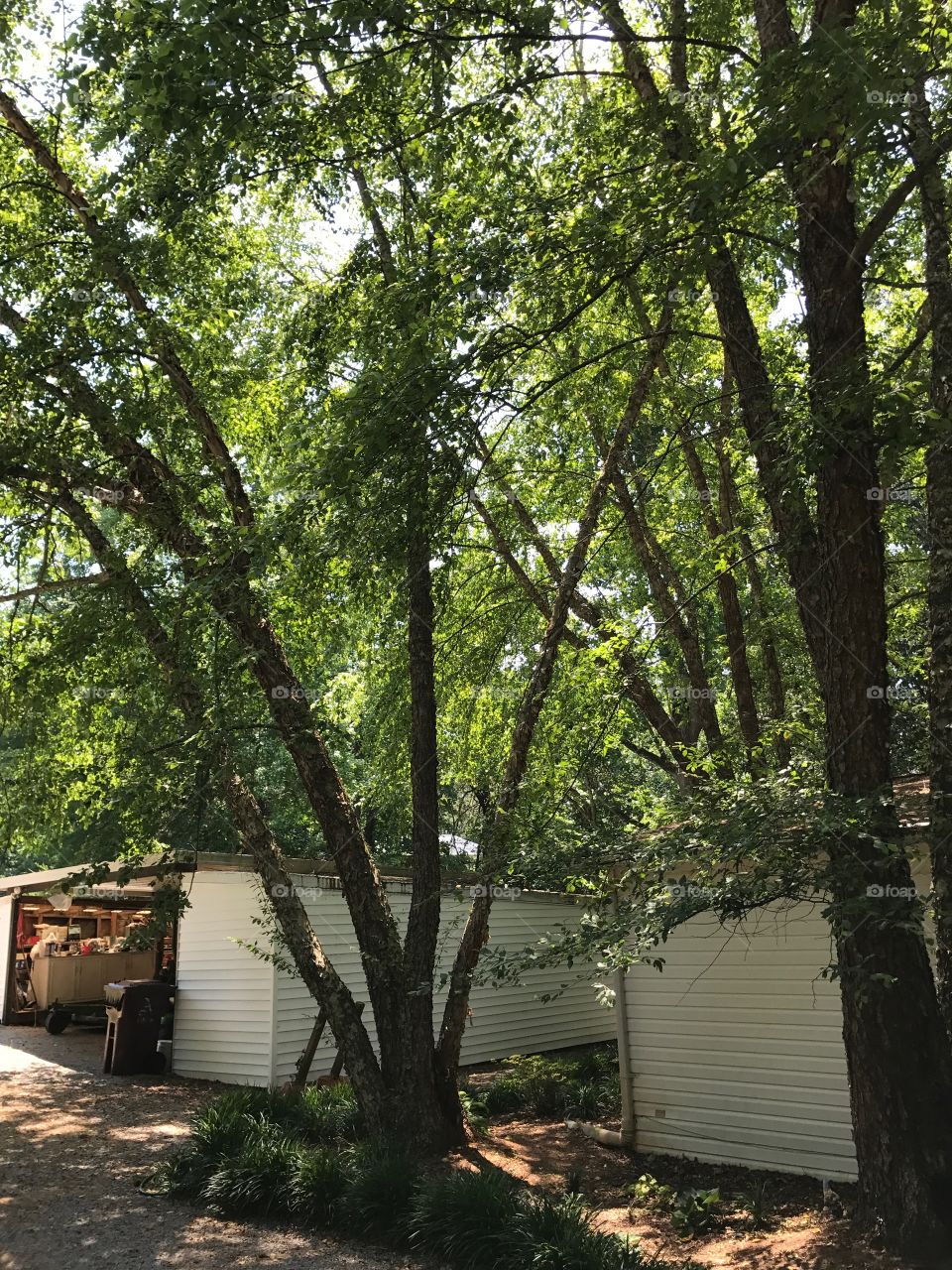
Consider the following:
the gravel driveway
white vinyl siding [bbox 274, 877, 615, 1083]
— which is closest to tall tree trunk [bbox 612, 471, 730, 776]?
white vinyl siding [bbox 274, 877, 615, 1083]

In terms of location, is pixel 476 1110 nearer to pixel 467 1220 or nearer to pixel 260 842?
pixel 260 842

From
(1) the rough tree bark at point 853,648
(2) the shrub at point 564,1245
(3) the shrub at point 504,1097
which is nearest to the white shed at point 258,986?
(3) the shrub at point 504,1097

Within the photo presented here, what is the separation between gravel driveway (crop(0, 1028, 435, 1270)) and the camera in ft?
20.3

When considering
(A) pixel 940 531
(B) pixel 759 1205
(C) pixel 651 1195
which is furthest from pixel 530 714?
(A) pixel 940 531

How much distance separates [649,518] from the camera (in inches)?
556

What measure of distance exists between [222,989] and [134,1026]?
1339 millimetres

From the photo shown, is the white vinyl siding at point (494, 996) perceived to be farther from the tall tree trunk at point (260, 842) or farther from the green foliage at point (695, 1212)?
the green foliage at point (695, 1212)

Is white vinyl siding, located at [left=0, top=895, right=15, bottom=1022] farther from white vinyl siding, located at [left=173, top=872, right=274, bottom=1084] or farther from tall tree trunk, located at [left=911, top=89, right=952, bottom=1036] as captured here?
tall tree trunk, located at [left=911, top=89, right=952, bottom=1036]

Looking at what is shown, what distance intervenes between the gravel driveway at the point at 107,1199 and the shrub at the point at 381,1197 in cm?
19

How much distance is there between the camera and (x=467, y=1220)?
243 inches

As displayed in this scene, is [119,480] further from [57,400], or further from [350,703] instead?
[350,703]

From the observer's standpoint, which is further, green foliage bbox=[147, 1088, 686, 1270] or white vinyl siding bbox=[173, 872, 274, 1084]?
white vinyl siding bbox=[173, 872, 274, 1084]

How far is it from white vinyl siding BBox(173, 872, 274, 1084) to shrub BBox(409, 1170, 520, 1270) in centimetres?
651

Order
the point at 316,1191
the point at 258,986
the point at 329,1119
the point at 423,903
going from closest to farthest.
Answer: the point at 316,1191
the point at 329,1119
the point at 423,903
the point at 258,986
